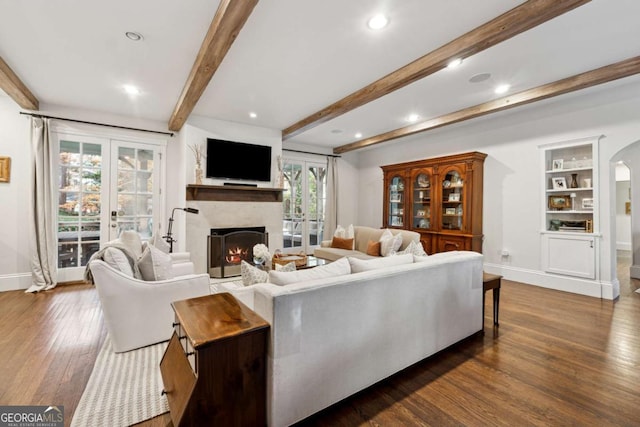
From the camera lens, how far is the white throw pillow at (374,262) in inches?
78.2

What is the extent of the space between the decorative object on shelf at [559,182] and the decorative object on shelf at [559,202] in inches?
6.9

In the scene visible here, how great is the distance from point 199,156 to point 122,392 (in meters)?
3.59

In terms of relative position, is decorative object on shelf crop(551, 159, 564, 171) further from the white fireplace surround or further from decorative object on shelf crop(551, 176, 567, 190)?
the white fireplace surround

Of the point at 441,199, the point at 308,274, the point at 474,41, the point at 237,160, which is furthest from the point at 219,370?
the point at 441,199

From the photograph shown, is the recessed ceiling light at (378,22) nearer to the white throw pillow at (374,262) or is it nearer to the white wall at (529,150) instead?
the white throw pillow at (374,262)

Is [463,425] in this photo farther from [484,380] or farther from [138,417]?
[138,417]

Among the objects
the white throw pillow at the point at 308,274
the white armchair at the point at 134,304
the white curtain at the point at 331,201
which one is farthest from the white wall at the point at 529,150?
the white armchair at the point at 134,304

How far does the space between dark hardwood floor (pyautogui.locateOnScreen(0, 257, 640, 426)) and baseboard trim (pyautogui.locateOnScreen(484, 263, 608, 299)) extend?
62 cm

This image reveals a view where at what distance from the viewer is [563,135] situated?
4172 mm

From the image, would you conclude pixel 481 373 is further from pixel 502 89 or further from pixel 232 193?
pixel 232 193

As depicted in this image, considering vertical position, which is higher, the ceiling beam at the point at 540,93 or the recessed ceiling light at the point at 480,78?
the recessed ceiling light at the point at 480,78

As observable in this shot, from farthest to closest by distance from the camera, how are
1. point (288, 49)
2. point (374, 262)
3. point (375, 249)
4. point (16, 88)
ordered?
point (375, 249) < point (16, 88) < point (288, 49) < point (374, 262)

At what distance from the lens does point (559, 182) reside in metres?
4.30

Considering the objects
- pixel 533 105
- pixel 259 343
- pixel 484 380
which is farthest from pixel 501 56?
pixel 259 343
